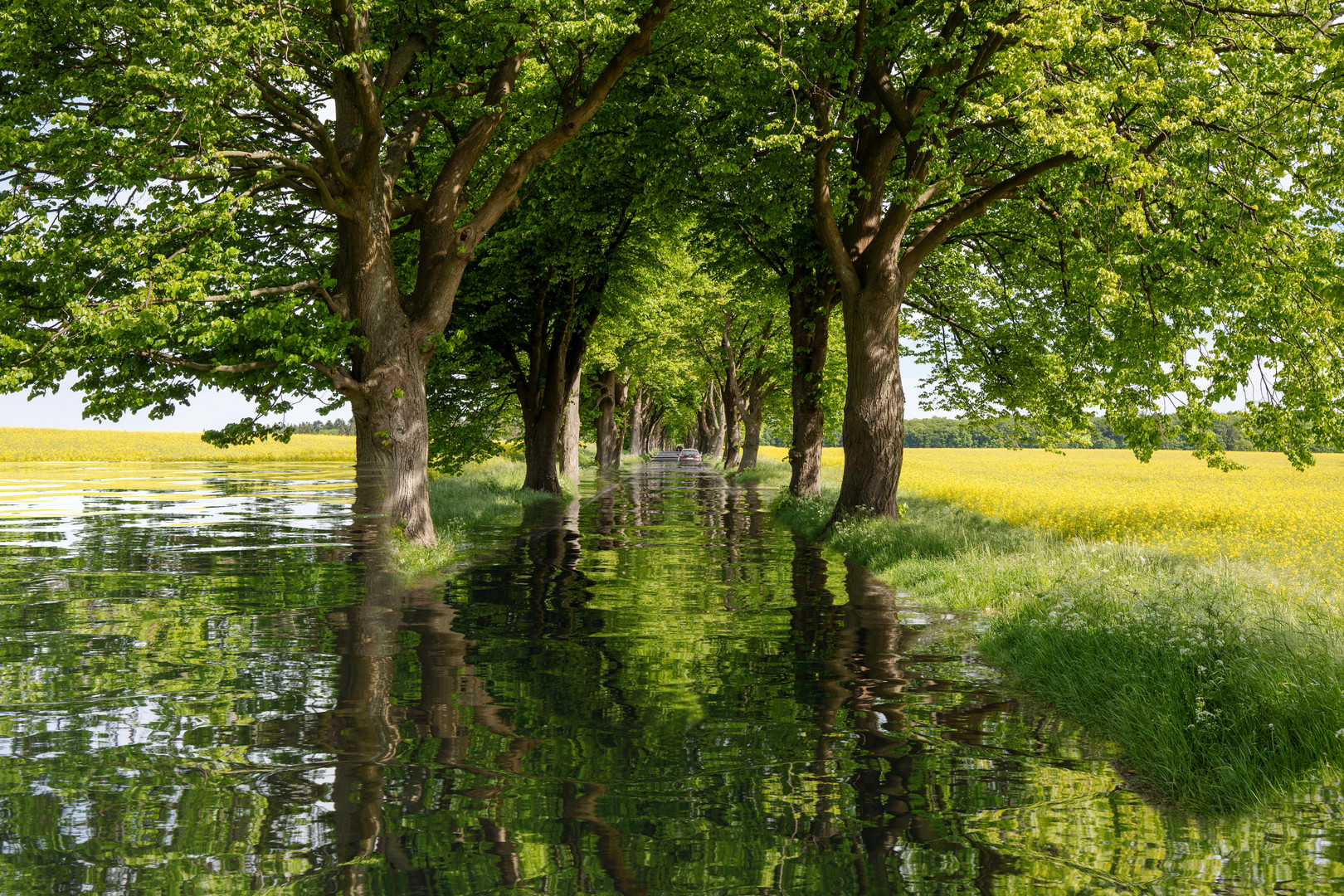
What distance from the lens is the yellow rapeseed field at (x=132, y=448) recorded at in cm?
4575

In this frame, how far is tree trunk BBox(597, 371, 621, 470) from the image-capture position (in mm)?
44816

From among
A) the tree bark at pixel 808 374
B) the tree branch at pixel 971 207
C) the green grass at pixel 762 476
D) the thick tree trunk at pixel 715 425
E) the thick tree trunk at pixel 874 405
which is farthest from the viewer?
the thick tree trunk at pixel 715 425

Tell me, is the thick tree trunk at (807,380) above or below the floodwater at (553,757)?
above

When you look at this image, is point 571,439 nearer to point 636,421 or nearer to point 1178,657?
point 1178,657

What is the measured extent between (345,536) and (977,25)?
11977 millimetres

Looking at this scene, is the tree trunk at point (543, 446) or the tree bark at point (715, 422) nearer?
the tree trunk at point (543, 446)

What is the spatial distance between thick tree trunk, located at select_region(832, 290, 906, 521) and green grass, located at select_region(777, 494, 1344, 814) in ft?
16.4

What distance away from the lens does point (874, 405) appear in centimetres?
1625

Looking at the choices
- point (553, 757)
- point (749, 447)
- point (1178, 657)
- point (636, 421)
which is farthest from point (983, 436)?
point (553, 757)

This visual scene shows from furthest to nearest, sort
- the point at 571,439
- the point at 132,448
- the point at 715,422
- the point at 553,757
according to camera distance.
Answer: the point at 715,422, the point at 132,448, the point at 571,439, the point at 553,757

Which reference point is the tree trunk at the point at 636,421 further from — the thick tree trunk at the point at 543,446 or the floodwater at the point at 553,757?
the floodwater at the point at 553,757

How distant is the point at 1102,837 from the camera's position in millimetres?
4074

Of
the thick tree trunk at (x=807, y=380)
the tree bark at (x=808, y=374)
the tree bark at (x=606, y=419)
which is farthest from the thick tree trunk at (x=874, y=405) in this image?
the tree bark at (x=606, y=419)

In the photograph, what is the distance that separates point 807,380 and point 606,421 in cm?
2364
